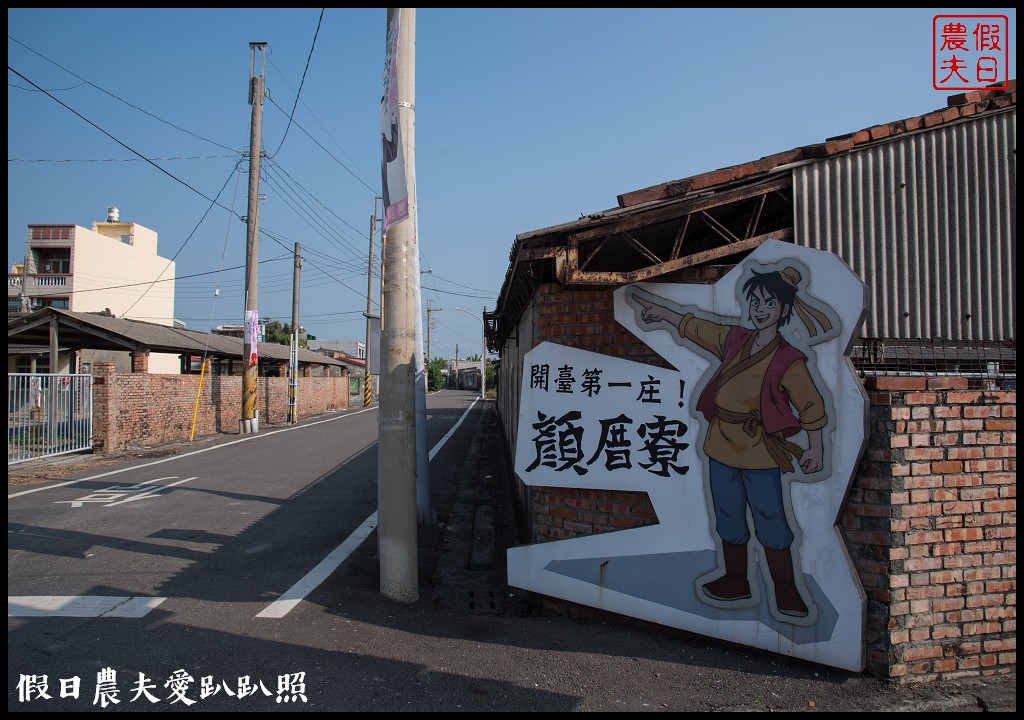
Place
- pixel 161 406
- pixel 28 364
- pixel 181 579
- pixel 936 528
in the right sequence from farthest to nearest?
pixel 28 364 → pixel 161 406 → pixel 181 579 → pixel 936 528

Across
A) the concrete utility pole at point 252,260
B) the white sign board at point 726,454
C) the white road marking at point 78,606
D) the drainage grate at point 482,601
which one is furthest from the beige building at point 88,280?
the white sign board at point 726,454

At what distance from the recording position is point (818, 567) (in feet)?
13.7

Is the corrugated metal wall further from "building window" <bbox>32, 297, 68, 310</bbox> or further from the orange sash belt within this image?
"building window" <bbox>32, 297, 68, 310</bbox>

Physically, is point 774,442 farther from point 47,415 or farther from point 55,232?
point 55,232

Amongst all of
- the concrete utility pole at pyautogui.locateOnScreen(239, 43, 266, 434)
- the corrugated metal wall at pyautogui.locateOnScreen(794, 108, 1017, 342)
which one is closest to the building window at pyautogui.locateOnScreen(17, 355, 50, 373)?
the concrete utility pole at pyautogui.locateOnScreen(239, 43, 266, 434)

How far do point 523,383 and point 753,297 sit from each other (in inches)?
83.0

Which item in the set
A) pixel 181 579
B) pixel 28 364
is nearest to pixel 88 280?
pixel 28 364

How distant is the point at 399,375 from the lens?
18.3 ft

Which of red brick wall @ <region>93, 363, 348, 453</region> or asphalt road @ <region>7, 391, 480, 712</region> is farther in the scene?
red brick wall @ <region>93, 363, 348, 453</region>

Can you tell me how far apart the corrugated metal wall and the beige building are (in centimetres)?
3498

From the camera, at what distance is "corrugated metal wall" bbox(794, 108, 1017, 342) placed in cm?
506

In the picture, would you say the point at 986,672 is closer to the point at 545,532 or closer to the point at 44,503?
the point at 545,532

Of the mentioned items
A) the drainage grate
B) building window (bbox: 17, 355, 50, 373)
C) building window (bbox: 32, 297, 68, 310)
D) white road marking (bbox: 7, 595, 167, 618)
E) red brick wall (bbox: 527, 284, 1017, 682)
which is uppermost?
building window (bbox: 32, 297, 68, 310)

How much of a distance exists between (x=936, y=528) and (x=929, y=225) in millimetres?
2485
